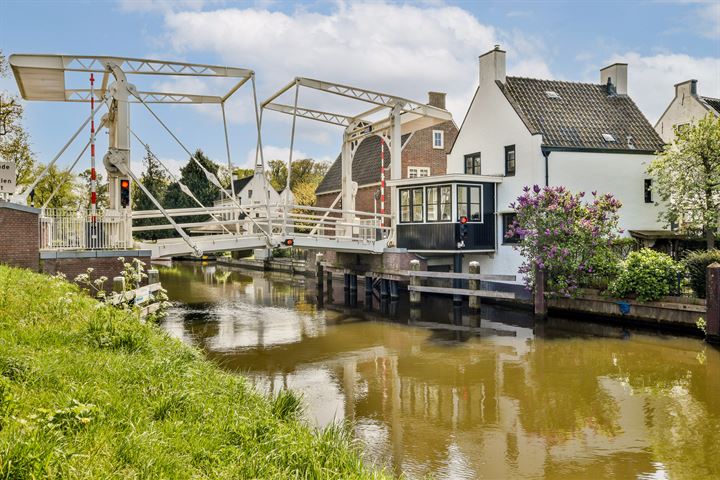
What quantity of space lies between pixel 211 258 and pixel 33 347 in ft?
141

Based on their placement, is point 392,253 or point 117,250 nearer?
point 117,250

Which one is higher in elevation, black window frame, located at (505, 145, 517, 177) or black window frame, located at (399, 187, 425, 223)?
black window frame, located at (505, 145, 517, 177)

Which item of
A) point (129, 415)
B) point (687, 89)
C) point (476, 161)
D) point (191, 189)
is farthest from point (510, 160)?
point (191, 189)

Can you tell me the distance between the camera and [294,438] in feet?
16.4

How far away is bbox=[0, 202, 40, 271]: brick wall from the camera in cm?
1303

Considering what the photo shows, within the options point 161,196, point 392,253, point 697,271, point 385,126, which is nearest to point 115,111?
point 385,126

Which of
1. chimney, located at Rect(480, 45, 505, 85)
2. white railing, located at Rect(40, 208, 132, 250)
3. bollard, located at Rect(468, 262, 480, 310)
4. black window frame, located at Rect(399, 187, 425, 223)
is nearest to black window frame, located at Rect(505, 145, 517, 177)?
chimney, located at Rect(480, 45, 505, 85)

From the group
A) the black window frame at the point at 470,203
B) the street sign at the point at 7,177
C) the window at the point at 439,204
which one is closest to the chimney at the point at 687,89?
the black window frame at the point at 470,203

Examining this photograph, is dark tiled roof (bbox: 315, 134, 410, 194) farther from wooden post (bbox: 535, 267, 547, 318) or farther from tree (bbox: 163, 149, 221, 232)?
wooden post (bbox: 535, 267, 547, 318)

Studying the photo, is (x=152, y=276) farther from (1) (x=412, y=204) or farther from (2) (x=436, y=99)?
(2) (x=436, y=99)

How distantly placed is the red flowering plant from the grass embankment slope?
12248mm

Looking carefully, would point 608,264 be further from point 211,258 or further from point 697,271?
point 211,258

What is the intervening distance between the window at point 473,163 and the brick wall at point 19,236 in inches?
646

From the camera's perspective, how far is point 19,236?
13.2 meters
